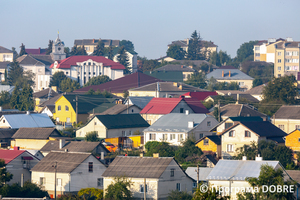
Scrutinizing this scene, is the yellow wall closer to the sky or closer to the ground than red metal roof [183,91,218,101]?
closer to the ground

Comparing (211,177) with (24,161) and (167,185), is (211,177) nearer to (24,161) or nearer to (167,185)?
(167,185)

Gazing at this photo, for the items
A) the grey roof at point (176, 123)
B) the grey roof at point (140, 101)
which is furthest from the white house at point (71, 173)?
the grey roof at point (140, 101)

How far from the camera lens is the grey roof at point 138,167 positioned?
35750 millimetres

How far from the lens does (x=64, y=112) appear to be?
238 ft

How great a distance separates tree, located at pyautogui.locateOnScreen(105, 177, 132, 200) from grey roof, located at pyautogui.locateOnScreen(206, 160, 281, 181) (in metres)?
4.26

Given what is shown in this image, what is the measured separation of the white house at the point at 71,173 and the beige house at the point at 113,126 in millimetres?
16546

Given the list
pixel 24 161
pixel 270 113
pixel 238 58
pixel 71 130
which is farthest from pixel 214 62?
pixel 24 161

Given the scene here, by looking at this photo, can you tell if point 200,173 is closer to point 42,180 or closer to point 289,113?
point 42,180

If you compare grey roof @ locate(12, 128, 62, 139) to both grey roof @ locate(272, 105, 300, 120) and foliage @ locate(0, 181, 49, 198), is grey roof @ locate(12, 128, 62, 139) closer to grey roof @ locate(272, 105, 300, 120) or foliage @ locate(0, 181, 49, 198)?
foliage @ locate(0, 181, 49, 198)

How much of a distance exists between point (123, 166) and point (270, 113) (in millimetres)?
34268

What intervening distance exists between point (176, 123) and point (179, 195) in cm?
2202

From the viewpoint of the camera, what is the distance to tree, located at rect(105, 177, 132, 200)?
34281 mm

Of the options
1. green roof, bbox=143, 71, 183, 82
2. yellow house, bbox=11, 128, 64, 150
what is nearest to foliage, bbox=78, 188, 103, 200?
yellow house, bbox=11, 128, 64, 150

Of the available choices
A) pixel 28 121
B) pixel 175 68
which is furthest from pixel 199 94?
pixel 175 68
